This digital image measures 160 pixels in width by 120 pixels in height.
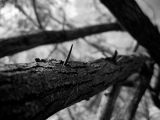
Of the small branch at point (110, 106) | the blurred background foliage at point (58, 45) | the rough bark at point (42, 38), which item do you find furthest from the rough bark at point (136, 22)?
the rough bark at point (42, 38)

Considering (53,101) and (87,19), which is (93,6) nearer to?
(87,19)

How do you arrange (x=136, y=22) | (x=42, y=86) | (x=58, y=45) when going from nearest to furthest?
1. (x=42, y=86)
2. (x=136, y=22)
3. (x=58, y=45)

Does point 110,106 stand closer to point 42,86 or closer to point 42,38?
point 42,38

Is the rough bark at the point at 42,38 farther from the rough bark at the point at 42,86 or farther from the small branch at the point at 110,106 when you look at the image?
the rough bark at the point at 42,86

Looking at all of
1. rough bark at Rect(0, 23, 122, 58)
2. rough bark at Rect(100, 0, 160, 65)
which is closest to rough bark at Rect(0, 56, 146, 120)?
rough bark at Rect(100, 0, 160, 65)

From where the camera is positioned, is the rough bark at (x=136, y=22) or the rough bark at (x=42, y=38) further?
the rough bark at (x=42, y=38)

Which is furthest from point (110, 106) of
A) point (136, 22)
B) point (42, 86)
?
point (42, 86)
